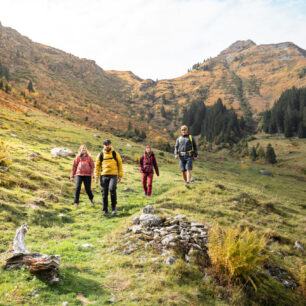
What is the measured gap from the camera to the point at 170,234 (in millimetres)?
6676

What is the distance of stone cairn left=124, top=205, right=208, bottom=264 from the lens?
613 cm

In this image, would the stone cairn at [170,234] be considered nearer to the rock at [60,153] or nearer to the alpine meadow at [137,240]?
the alpine meadow at [137,240]

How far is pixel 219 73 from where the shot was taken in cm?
18888

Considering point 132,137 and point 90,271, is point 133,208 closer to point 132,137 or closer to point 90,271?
point 90,271

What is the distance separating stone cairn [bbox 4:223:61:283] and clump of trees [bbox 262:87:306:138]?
102412 millimetres

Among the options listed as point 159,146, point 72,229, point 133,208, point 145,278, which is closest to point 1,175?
point 72,229

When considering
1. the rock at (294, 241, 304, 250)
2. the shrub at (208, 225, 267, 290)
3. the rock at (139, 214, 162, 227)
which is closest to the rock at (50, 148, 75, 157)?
the rock at (139, 214, 162, 227)

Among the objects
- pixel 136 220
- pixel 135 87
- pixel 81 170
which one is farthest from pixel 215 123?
pixel 136 220

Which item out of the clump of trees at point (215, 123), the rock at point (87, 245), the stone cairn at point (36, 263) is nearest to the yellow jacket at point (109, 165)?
the rock at point (87, 245)

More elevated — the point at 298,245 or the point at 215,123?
the point at 215,123

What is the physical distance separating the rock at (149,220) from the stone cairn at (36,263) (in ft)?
11.2

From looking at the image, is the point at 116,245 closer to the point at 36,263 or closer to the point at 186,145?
the point at 36,263

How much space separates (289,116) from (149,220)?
353 feet

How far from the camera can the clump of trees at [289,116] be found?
Answer: 3602 inches
